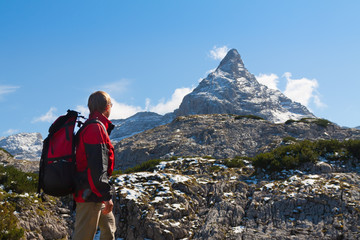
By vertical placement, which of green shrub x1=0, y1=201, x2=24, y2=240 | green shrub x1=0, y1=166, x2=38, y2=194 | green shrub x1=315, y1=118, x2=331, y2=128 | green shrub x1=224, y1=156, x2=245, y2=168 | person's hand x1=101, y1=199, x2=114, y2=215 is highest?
green shrub x1=315, y1=118, x2=331, y2=128

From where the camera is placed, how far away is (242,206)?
11.9m

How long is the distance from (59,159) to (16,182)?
798 centimetres

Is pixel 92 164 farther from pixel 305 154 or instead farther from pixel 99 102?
pixel 305 154

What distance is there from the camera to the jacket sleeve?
4957mm

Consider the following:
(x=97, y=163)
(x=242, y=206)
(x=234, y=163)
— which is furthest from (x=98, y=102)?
(x=234, y=163)

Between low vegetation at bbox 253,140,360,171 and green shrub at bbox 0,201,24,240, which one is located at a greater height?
low vegetation at bbox 253,140,360,171

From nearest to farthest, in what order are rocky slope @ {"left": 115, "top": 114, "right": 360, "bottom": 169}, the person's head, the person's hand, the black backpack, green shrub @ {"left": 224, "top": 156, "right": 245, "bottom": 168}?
the black backpack, the person's hand, the person's head, green shrub @ {"left": 224, "top": 156, "right": 245, "bottom": 168}, rocky slope @ {"left": 115, "top": 114, "right": 360, "bottom": 169}

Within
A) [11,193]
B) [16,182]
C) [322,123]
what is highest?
[322,123]

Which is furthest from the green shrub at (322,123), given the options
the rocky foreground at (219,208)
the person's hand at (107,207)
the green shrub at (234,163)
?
the person's hand at (107,207)

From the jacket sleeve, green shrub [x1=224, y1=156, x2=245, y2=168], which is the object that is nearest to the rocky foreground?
green shrub [x1=224, y1=156, x2=245, y2=168]

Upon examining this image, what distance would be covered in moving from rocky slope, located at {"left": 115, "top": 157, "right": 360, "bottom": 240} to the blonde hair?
259 inches

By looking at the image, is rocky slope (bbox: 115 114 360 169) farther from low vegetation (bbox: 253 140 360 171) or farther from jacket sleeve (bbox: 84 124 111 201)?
jacket sleeve (bbox: 84 124 111 201)

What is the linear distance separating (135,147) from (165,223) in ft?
72.9

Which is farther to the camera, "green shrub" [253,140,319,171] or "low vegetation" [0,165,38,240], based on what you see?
"green shrub" [253,140,319,171]
